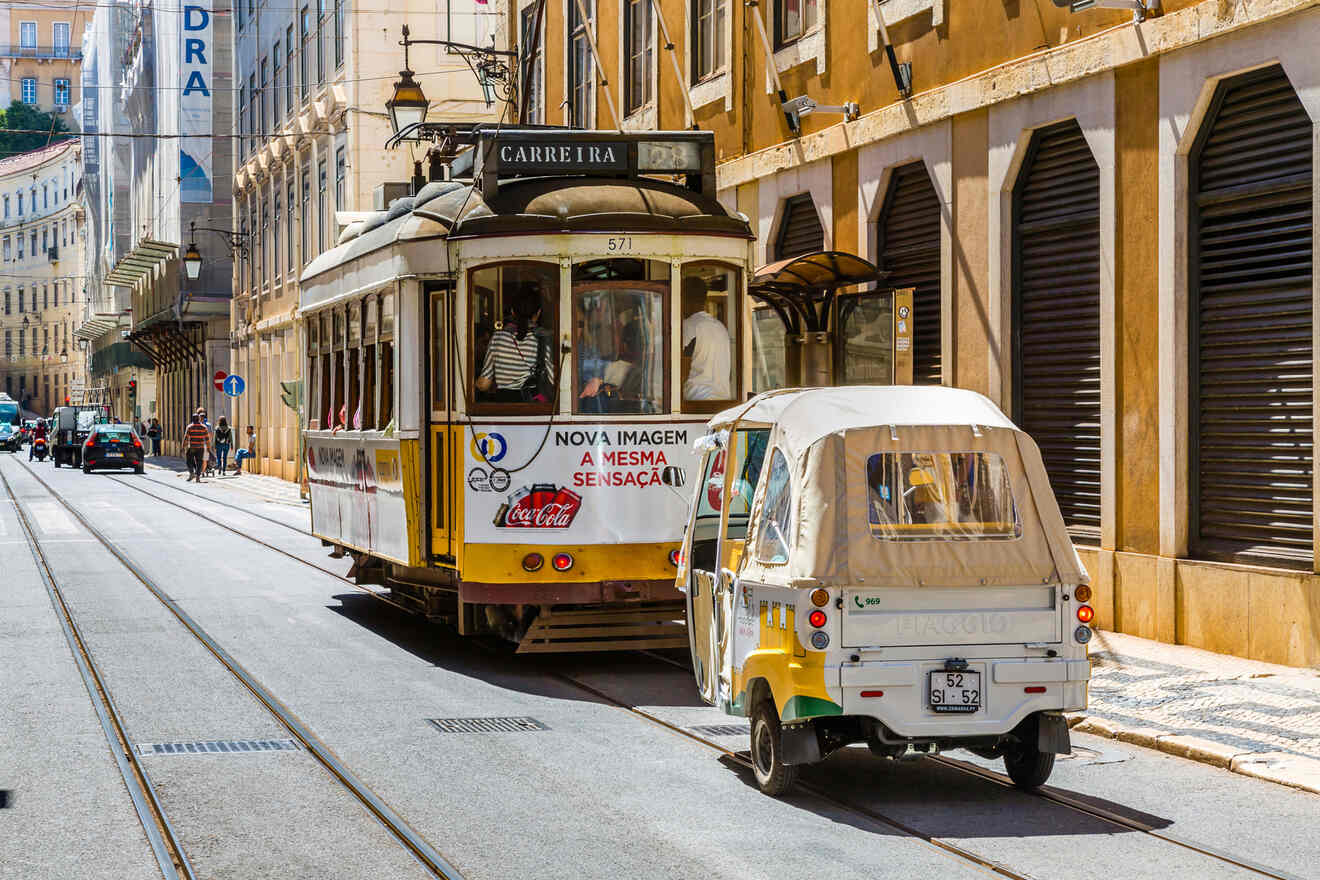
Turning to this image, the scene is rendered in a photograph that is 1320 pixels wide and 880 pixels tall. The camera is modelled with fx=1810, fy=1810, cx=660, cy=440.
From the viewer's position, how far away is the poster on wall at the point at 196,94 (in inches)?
2542

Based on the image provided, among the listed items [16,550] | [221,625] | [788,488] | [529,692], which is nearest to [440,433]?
[529,692]

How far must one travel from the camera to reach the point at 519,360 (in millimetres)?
12883

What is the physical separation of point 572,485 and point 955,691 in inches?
198

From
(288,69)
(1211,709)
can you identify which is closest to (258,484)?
(288,69)

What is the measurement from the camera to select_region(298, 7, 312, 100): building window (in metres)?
48.9

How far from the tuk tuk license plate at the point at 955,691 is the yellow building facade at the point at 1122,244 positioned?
15.7 feet

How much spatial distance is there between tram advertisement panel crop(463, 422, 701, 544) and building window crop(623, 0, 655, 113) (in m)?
13.1

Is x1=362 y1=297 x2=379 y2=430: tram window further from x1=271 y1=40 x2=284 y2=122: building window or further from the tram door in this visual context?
x1=271 y1=40 x2=284 y2=122: building window

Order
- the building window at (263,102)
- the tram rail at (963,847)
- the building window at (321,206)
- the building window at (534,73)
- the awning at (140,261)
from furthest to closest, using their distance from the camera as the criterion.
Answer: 1. the awning at (140,261)
2. the building window at (263,102)
3. the building window at (321,206)
4. the building window at (534,73)
5. the tram rail at (963,847)

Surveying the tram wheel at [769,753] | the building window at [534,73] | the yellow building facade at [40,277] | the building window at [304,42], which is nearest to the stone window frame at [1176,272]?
the tram wheel at [769,753]

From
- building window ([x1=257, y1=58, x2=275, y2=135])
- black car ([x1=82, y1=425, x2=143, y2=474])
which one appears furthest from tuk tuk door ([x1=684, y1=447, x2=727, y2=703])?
black car ([x1=82, y1=425, x2=143, y2=474])

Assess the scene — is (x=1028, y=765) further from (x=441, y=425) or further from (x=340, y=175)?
(x=340, y=175)

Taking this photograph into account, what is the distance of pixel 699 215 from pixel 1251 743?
5.59 metres

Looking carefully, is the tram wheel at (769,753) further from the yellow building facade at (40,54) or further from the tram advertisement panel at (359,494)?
the yellow building facade at (40,54)
